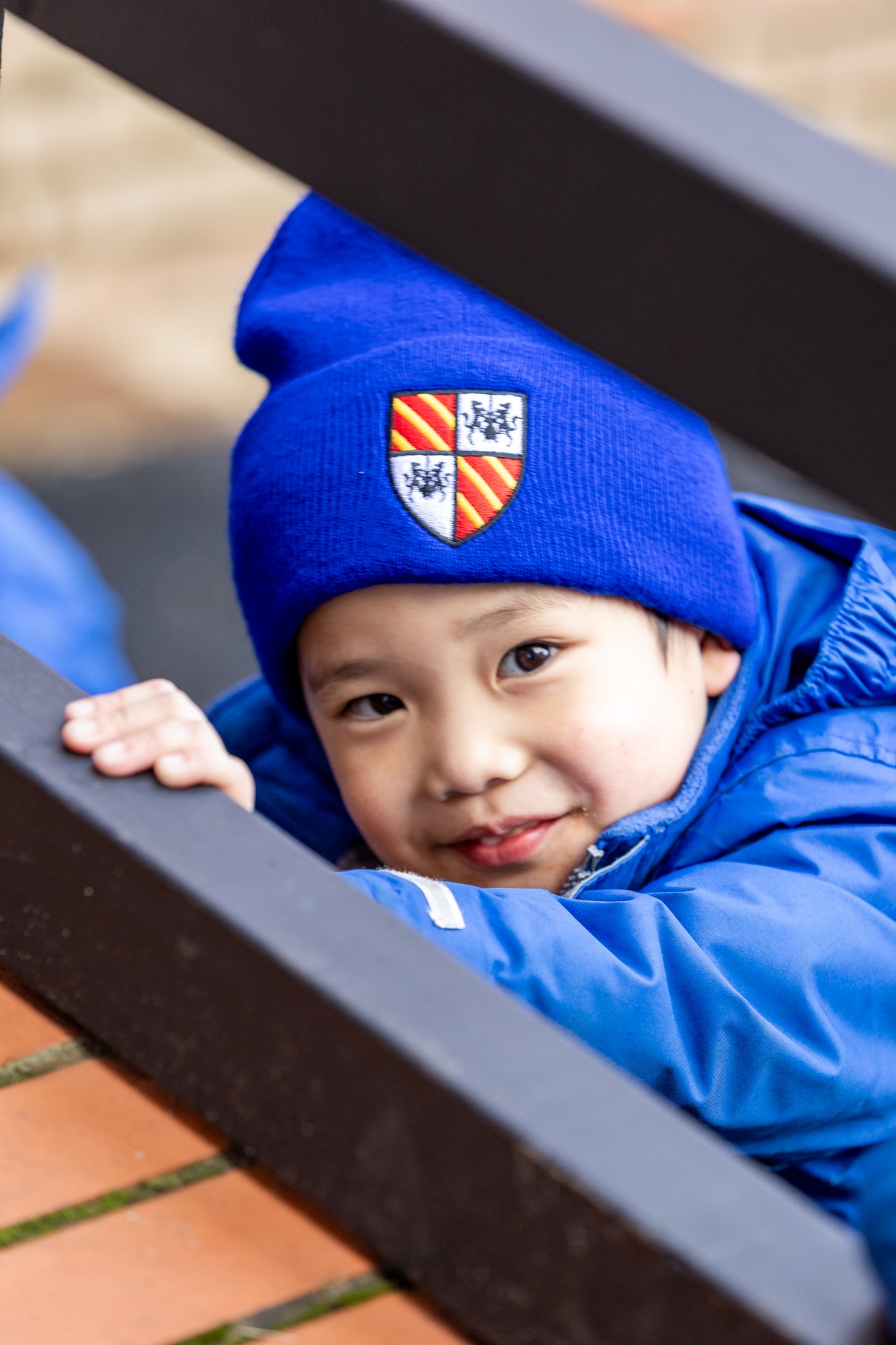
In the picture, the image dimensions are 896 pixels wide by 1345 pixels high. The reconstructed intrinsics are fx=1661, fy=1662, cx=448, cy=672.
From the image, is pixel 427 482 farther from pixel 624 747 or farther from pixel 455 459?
pixel 624 747

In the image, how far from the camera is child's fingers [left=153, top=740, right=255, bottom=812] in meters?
1.21

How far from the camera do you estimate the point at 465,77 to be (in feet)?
2.70

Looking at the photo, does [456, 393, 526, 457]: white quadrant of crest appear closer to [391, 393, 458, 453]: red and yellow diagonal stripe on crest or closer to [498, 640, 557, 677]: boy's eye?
[391, 393, 458, 453]: red and yellow diagonal stripe on crest

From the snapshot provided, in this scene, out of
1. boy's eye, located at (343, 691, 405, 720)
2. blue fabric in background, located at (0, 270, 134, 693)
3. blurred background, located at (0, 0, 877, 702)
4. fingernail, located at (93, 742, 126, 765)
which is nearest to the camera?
fingernail, located at (93, 742, 126, 765)

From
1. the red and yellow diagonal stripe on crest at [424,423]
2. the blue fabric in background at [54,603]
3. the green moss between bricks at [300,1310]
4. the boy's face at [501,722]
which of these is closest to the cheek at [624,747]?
the boy's face at [501,722]

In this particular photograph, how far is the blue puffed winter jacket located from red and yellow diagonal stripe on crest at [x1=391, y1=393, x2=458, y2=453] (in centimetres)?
49

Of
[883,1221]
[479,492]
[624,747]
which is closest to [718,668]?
[624,747]

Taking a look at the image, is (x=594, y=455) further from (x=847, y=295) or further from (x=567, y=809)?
(x=847, y=295)

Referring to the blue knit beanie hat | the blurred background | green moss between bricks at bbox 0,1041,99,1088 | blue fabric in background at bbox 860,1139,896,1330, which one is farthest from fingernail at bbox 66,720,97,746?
the blurred background

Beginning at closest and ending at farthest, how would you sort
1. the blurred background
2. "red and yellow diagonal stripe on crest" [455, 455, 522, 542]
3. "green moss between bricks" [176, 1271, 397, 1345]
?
"green moss between bricks" [176, 1271, 397, 1345] → "red and yellow diagonal stripe on crest" [455, 455, 522, 542] → the blurred background

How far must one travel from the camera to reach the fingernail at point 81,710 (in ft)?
4.09

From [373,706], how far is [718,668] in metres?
0.45

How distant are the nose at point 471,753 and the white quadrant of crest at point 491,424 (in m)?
0.30

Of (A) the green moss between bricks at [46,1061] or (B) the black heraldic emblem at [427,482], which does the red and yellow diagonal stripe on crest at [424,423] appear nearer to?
(B) the black heraldic emblem at [427,482]
